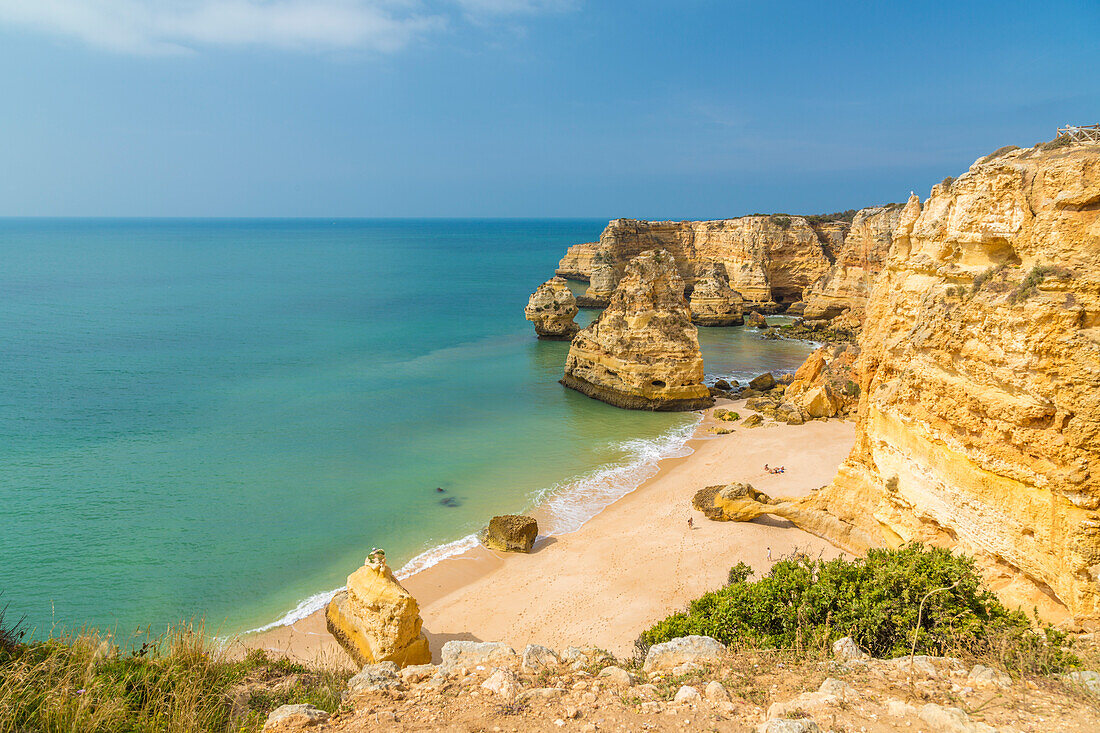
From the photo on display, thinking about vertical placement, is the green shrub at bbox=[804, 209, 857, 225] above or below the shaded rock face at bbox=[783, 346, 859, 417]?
above

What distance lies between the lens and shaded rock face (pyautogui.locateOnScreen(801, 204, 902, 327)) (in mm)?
45916

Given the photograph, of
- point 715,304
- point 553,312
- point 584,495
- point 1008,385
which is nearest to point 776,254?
point 715,304

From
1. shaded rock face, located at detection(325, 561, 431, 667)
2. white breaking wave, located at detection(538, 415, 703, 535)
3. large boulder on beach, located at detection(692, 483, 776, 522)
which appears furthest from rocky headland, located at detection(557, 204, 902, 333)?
shaded rock face, located at detection(325, 561, 431, 667)

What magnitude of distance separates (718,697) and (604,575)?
32.7 feet

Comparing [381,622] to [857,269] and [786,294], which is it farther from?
[786,294]

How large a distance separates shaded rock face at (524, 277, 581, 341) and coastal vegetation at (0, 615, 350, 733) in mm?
40787

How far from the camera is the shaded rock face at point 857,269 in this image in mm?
45916

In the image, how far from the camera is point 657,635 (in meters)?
9.41

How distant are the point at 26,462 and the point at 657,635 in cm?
2580

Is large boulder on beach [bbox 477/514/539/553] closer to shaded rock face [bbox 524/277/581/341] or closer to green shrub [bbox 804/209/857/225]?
shaded rock face [bbox 524/277/581/341]

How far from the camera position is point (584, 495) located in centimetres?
2133

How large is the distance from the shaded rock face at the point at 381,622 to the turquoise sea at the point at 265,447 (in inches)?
146

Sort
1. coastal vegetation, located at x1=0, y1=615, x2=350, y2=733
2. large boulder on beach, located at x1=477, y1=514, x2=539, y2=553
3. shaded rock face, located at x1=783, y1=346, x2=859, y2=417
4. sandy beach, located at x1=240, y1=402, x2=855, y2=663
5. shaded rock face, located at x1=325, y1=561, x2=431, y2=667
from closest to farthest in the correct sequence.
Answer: coastal vegetation, located at x1=0, y1=615, x2=350, y2=733
shaded rock face, located at x1=325, y1=561, x2=431, y2=667
sandy beach, located at x1=240, y1=402, x2=855, y2=663
large boulder on beach, located at x1=477, y1=514, x2=539, y2=553
shaded rock face, located at x1=783, y1=346, x2=859, y2=417

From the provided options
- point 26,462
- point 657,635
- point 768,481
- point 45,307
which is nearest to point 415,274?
point 45,307
